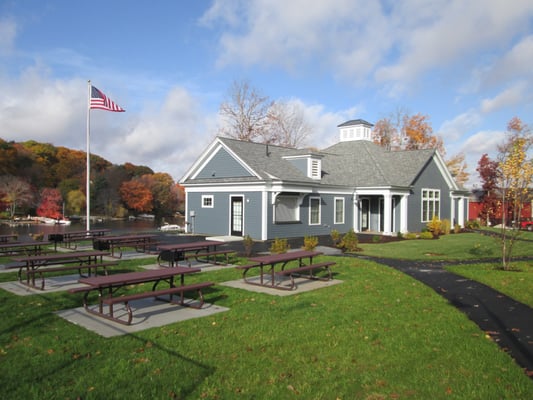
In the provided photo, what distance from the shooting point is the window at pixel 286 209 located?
911 inches

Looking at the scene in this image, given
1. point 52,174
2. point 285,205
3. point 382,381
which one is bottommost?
point 382,381

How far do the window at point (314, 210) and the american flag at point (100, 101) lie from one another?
11.4 meters

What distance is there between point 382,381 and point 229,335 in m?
2.37

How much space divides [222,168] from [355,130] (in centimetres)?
1367

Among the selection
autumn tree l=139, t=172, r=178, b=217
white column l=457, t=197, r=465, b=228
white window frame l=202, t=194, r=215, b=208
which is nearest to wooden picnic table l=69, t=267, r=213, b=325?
white window frame l=202, t=194, r=215, b=208

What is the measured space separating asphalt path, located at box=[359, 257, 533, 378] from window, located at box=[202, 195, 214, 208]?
1426 centimetres

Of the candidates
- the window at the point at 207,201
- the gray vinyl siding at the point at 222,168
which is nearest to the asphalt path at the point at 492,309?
the gray vinyl siding at the point at 222,168

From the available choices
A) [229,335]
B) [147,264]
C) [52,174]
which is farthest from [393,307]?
[52,174]

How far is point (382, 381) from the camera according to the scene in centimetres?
477

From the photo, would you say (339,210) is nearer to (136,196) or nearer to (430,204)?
(430,204)

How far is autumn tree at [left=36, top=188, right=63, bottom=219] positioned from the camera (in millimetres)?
60719

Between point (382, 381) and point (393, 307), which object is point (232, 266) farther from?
point (382, 381)

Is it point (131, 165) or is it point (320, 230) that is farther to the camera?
point (131, 165)

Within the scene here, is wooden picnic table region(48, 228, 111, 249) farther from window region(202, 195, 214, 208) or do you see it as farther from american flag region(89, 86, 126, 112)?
window region(202, 195, 214, 208)
